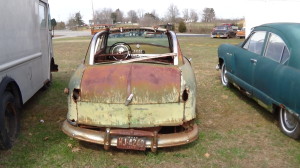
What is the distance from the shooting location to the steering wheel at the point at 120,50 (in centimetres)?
535

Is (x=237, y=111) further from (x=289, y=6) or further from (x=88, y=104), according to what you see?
(x=289, y=6)

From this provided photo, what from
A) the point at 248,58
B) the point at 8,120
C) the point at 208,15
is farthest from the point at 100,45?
the point at 208,15

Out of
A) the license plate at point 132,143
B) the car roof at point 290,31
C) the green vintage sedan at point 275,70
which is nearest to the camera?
the license plate at point 132,143

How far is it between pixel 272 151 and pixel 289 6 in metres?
17.6

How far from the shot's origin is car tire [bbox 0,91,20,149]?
13.1ft

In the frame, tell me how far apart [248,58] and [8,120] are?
4380 millimetres

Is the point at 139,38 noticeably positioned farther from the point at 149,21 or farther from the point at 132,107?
the point at 149,21

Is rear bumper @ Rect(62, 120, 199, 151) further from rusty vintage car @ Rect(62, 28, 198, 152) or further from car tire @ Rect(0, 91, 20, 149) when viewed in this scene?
car tire @ Rect(0, 91, 20, 149)

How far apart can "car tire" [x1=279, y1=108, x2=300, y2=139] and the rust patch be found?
71.6 inches

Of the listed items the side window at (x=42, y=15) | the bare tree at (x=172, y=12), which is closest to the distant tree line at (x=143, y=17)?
the bare tree at (x=172, y=12)

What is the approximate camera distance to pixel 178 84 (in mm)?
3938

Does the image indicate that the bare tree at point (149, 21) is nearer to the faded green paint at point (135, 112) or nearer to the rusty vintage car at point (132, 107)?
the rusty vintage car at point (132, 107)

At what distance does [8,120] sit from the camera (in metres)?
4.53

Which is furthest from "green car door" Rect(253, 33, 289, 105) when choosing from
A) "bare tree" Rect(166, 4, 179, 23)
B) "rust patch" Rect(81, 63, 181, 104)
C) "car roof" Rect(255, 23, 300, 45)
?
"bare tree" Rect(166, 4, 179, 23)
